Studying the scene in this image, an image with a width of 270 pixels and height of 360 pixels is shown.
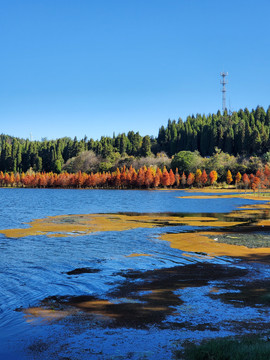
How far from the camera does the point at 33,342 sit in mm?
9500

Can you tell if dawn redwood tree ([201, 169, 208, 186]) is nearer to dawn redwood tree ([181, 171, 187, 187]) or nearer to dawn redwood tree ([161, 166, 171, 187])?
dawn redwood tree ([181, 171, 187, 187])

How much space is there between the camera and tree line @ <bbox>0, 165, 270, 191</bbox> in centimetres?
14673

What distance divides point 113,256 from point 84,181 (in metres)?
158

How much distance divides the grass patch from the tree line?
120645mm

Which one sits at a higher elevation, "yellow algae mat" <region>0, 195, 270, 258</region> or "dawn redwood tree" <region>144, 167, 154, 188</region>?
"dawn redwood tree" <region>144, 167, 154, 188</region>

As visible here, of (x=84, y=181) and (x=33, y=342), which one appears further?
(x=84, y=181)

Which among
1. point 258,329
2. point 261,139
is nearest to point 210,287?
point 258,329

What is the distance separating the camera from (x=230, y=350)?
8164 millimetres

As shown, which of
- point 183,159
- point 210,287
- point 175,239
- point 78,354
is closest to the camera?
point 78,354

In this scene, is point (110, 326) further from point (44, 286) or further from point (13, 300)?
point (44, 286)

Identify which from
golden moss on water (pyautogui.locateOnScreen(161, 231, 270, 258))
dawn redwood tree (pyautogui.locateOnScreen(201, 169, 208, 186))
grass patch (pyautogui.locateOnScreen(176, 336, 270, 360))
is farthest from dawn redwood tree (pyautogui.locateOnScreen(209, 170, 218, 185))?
grass patch (pyautogui.locateOnScreen(176, 336, 270, 360))

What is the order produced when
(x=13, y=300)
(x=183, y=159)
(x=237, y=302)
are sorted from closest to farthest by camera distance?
(x=237, y=302)
(x=13, y=300)
(x=183, y=159)

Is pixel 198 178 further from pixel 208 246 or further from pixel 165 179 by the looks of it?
pixel 208 246

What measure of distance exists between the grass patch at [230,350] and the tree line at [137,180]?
120645mm
